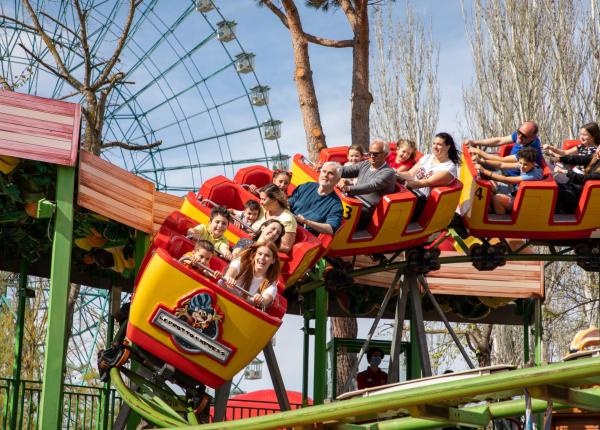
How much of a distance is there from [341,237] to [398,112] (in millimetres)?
13673

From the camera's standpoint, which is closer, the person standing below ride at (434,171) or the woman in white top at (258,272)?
the woman in white top at (258,272)

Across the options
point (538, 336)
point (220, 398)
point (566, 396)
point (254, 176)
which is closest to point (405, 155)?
point (254, 176)

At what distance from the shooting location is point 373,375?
34.9ft


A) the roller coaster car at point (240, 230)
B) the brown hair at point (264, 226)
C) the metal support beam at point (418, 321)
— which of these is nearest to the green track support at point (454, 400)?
the brown hair at point (264, 226)

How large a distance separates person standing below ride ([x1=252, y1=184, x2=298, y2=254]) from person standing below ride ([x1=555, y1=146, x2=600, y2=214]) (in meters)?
2.95

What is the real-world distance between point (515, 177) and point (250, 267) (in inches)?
131

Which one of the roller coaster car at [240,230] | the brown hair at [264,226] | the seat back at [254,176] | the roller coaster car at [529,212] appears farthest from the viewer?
the seat back at [254,176]

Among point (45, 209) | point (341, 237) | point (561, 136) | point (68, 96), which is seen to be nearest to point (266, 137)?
point (561, 136)

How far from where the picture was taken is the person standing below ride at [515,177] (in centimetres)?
913

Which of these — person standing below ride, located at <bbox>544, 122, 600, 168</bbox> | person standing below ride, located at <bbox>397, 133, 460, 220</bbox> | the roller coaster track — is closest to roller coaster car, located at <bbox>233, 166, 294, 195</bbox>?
person standing below ride, located at <bbox>397, 133, 460, 220</bbox>

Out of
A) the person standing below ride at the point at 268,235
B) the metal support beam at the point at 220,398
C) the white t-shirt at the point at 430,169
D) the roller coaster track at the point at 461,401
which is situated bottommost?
the roller coaster track at the point at 461,401

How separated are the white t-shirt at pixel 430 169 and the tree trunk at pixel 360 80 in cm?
482

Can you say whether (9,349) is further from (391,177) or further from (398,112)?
(398,112)

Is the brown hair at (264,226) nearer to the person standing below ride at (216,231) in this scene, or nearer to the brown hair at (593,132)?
the person standing below ride at (216,231)
